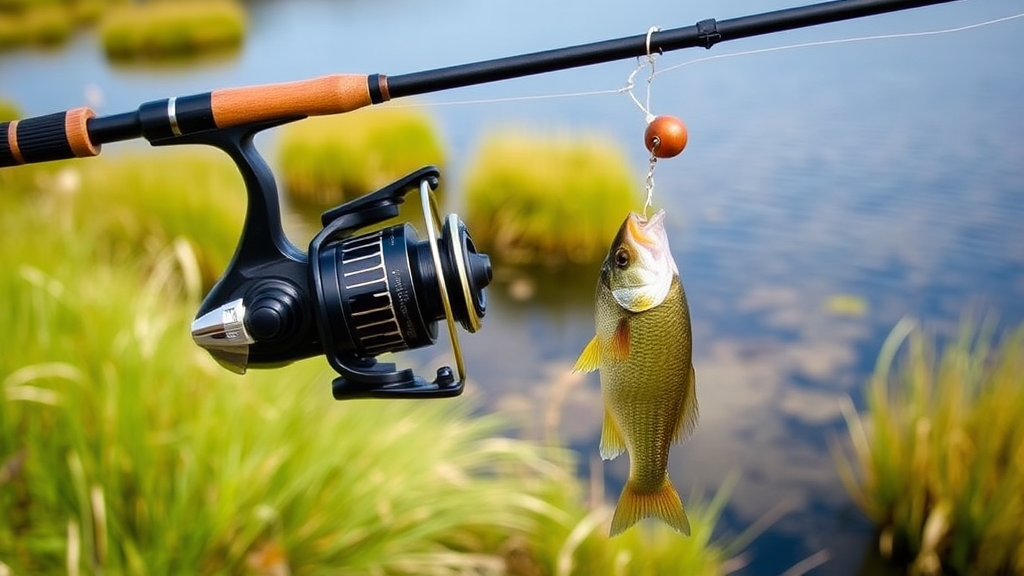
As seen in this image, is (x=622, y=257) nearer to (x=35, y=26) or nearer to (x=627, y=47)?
(x=627, y=47)

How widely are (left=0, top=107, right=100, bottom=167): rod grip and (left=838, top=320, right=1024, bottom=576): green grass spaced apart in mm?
3181

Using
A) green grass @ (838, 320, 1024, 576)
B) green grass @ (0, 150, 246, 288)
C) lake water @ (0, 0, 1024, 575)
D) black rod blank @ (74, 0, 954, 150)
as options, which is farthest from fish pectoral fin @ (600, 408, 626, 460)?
green grass @ (0, 150, 246, 288)

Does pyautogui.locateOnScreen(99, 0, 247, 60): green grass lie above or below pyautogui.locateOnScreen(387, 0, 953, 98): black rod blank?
above

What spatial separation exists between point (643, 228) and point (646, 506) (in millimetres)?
325

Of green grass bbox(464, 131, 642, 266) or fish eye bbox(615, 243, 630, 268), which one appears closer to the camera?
fish eye bbox(615, 243, 630, 268)

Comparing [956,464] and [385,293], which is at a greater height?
[385,293]

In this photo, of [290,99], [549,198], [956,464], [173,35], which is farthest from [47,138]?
[173,35]

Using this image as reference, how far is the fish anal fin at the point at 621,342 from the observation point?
1.14 m

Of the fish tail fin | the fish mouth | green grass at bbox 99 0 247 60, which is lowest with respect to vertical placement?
the fish tail fin

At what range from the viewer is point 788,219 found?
26.4ft

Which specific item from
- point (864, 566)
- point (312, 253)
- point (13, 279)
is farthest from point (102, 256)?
point (312, 253)

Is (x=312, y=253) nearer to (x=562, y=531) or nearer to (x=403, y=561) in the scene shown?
(x=403, y=561)

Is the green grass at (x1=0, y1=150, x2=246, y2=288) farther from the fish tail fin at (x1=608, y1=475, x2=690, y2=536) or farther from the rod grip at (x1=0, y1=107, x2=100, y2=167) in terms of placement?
the fish tail fin at (x1=608, y1=475, x2=690, y2=536)

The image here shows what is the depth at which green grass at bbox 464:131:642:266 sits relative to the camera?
6969mm
